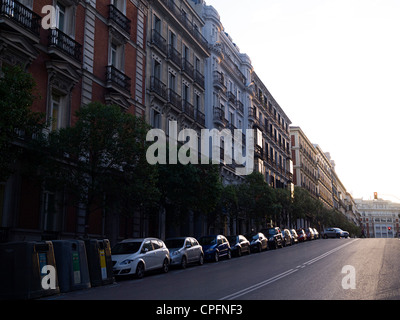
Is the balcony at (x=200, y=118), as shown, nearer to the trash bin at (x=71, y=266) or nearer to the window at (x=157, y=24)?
the window at (x=157, y=24)

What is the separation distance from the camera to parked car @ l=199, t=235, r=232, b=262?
953 inches

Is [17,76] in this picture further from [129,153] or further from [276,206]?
[276,206]

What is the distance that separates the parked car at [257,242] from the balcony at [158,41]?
13834 mm

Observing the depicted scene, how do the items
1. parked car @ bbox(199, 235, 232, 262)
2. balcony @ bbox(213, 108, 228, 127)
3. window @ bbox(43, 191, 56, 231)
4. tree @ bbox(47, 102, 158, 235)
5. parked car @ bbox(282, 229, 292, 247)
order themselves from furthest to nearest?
balcony @ bbox(213, 108, 228, 127) < parked car @ bbox(282, 229, 292, 247) < parked car @ bbox(199, 235, 232, 262) < window @ bbox(43, 191, 56, 231) < tree @ bbox(47, 102, 158, 235)

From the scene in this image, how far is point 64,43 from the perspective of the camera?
21141 mm

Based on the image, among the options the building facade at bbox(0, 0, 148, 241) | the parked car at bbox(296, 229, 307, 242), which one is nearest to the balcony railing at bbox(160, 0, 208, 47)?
the building facade at bbox(0, 0, 148, 241)

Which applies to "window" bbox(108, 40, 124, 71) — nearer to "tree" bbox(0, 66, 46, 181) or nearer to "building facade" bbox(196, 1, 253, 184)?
"tree" bbox(0, 66, 46, 181)

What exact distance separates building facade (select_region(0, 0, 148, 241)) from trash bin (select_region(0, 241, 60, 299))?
5.80 meters

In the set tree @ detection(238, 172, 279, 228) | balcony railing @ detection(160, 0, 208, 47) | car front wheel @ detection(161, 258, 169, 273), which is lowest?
car front wheel @ detection(161, 258, 169, 273)

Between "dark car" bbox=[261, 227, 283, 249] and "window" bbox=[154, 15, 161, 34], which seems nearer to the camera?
"window" bbox=[154, 15, 161, 34]

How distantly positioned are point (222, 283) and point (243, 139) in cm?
3496

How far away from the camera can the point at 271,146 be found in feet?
197

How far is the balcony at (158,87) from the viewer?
97.1ft
